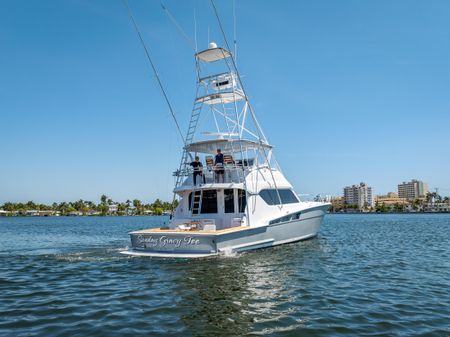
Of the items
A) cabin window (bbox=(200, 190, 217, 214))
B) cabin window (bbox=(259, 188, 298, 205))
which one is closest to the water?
cabin window (bbox=(200, 190, 217, 214))

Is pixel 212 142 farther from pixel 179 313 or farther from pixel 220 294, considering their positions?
pixel 179 313

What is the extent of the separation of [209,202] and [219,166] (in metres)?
1.68

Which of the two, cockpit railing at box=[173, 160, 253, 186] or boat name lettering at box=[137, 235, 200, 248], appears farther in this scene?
cockpit railing at box=[173, 160, 253, 186]

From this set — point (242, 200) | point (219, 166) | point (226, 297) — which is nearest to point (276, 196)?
point (242, 200)

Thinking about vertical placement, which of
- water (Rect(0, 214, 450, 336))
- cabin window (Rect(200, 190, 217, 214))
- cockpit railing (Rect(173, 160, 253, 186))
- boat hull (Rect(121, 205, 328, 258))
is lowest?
water (Rect(0, 214, 450, 336))

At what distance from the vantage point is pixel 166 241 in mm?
13477

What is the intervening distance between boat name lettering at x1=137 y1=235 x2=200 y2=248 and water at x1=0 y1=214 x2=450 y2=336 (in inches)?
27.6

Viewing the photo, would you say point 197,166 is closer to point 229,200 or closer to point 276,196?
point 229,200

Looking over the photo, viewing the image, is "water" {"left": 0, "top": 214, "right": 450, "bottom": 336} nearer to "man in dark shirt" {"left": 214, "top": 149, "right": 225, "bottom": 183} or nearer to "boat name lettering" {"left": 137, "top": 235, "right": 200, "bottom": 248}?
"boat name lettering" {"left": 137, "top": 235, "right": 200, "bottom": 248}

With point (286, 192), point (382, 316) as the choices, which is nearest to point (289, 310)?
point (382, 316)

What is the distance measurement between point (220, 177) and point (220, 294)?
8234mm

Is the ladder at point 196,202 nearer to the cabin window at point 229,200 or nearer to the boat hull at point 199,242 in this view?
the cabin window at point 229,200

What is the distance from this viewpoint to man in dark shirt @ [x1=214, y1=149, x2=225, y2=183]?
1554cm

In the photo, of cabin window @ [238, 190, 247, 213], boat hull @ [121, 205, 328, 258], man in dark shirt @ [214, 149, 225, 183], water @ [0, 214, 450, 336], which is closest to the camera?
water @ [0, 214, 450, 336]
